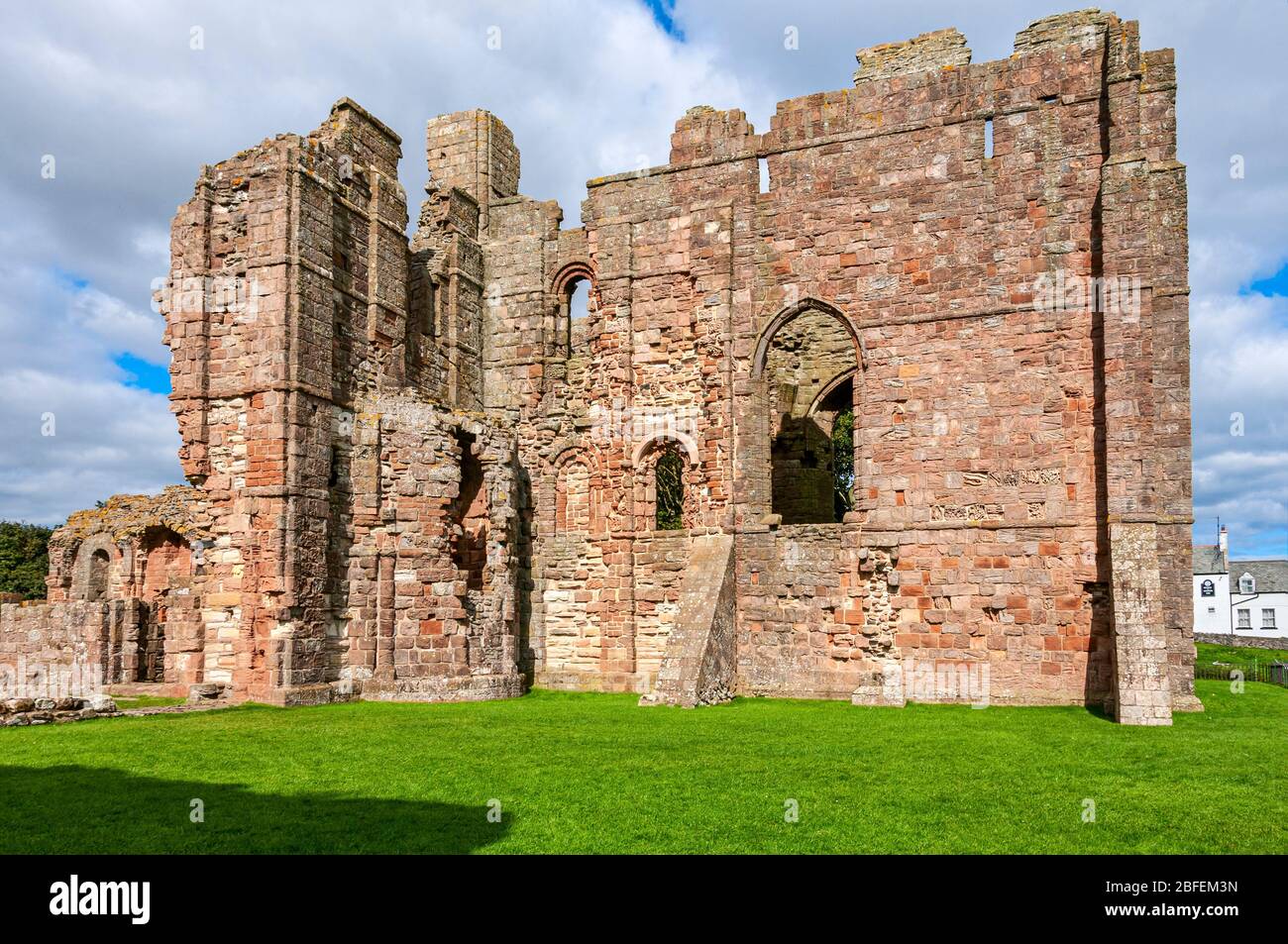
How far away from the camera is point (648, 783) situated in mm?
8164

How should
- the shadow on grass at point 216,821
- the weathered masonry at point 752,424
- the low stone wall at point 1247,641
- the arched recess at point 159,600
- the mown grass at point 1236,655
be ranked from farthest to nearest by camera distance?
the low stone wall at point 1247,641 → the mown grass at point 1236,655 → the arched recess at point 159,600 → the weathered masonry at point 752,424 → the shadow on grass at point 216,821

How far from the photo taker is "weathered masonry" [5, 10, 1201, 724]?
1368 cm

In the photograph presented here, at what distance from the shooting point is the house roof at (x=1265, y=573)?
48188 mm

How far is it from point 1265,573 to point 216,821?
54.0 metres

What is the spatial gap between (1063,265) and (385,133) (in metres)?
11.4

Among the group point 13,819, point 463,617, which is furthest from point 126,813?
point 463,617

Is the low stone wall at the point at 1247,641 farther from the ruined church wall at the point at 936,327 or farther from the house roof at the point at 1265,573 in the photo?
the ruined church wall at the point at 936,327

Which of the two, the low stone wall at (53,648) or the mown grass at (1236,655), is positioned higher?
the low stone wall at (53,648)

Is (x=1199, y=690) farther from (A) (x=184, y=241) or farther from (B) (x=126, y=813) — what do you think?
(A) (x=184, y=241)

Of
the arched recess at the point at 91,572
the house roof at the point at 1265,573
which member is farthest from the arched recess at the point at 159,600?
the house roof at the point at 1265,573

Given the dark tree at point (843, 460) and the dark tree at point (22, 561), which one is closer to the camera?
the dark tree at point (843, 460)

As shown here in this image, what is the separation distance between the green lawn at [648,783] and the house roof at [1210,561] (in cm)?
4267

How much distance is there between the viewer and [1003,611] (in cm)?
1402

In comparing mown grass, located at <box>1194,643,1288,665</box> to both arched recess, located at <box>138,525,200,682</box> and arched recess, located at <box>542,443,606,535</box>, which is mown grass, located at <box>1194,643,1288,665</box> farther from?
arched recess, located at <box>138,525,200,682</box>
